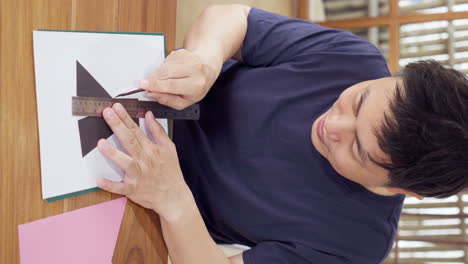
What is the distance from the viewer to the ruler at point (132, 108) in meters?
0.77

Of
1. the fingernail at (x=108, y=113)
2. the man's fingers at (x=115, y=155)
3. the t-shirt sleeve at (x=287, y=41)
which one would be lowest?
the man's fingers at (x=115, y=155)

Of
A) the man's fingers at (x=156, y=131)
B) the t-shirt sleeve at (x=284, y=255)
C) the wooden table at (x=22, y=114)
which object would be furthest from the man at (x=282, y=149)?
the wooden table at (x=22, y=114)

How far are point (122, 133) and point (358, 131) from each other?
0.47 metres

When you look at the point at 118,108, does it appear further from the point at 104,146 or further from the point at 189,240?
the point at 189,240

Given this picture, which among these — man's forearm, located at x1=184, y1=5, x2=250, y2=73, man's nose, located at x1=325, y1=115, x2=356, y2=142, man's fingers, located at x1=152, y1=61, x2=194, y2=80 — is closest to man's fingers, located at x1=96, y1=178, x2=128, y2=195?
man's fingers, located at x1=152, y1=61, x2=194, y2=80

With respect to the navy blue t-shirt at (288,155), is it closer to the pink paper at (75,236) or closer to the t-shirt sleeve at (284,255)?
the t-shirt sleeve at (284,255)

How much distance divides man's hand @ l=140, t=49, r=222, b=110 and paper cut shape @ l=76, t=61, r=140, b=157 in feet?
0.30

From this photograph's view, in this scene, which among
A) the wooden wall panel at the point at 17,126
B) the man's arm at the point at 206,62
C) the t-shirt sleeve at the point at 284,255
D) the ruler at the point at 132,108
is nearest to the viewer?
the wooden wall panel at the point at 17,126

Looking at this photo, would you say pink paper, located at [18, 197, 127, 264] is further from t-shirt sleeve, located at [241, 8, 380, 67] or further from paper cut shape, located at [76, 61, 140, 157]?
t-shirt sleeve, located at [241, 8, 380, 67]

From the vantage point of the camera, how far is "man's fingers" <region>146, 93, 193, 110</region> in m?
0.82

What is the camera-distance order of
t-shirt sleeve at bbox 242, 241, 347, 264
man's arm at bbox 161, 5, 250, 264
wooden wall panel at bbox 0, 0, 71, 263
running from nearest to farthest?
wooden wall panel at bbox 0, 0, 71, 263
man's arm at bbox 161, 5, 250, 264
t-shirt sleeve at bbox 242, 241, 347, 264

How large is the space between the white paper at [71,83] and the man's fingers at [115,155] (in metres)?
0.02

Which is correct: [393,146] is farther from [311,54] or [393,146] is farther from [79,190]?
[79,190]

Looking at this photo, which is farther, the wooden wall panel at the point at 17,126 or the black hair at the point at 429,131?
the black hair at the point at 429,131
